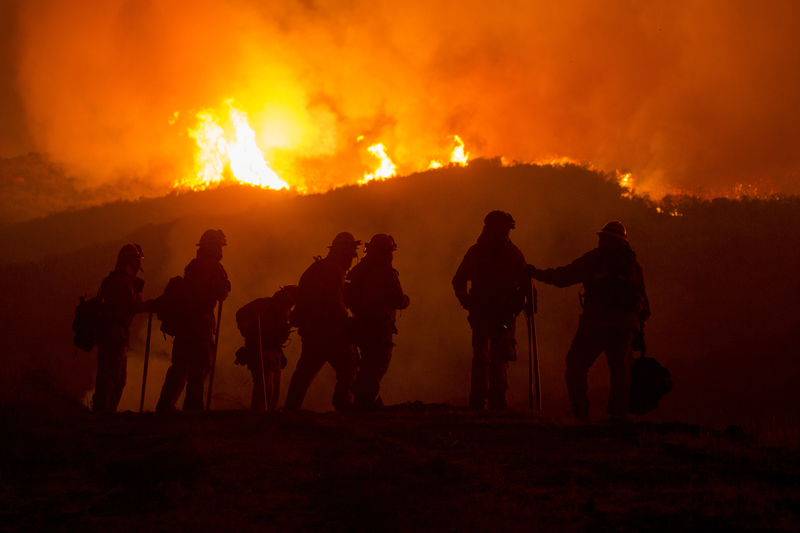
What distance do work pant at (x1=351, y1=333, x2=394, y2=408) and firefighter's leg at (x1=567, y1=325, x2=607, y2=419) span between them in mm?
2184

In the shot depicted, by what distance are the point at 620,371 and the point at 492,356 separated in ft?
5.05

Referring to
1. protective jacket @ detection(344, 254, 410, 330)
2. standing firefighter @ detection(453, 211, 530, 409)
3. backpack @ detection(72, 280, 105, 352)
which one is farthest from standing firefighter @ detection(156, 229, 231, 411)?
standing firefighter @ detection(453, 211, 530, 409)

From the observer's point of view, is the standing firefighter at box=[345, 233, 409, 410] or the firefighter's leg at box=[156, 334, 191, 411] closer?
the standing firefighter at box=[345, 233, 409, 410]

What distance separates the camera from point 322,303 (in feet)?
27.1

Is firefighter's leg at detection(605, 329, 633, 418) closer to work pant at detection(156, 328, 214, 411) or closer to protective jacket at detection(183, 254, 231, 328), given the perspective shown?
protective jacket at detection(183, 254, 231, 328)

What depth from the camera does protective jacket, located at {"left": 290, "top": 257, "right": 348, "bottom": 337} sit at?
27.0ft

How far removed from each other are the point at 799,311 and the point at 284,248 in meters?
20.3

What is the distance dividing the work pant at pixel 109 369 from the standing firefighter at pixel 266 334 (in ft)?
5.50

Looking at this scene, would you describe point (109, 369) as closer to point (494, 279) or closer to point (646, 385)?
point (494, 279)

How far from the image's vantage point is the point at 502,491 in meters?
4.06

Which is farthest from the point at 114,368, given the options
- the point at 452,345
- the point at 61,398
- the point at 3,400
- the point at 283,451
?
the point at 452,345

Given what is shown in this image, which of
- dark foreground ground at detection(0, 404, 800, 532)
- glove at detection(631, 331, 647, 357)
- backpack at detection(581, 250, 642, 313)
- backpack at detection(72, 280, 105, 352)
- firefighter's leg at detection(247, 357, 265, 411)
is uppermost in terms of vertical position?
backpack at detection(581, 250, 642, 313)

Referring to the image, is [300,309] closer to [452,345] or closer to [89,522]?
[89,522]

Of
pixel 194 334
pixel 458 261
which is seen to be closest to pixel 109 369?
pixel 194 334
